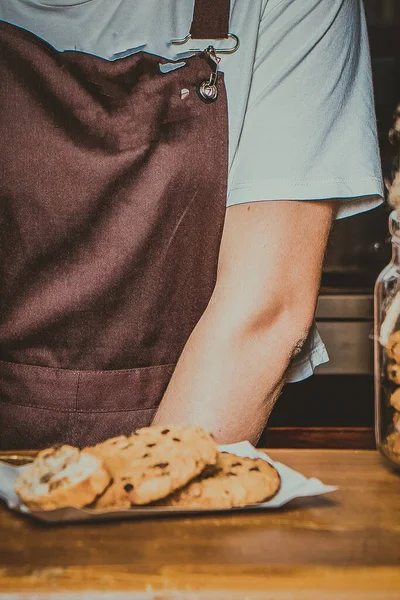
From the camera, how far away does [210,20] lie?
Result: 1407mm

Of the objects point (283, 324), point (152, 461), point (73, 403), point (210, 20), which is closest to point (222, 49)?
point (210, 20)

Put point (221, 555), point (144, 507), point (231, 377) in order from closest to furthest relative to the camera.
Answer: point (221, 555), point (144, 507), point (231, 377)

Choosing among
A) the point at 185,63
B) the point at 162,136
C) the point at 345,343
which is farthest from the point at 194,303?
the point at 345,343

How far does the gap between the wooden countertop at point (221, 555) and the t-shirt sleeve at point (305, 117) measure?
602 millimetres

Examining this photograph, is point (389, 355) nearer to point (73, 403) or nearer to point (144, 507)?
point (144, 507)

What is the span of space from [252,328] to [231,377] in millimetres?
83

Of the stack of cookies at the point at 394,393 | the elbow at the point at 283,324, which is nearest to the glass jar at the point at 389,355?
the stack of cookies at the point at 394,393

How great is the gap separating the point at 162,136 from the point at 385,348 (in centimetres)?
60

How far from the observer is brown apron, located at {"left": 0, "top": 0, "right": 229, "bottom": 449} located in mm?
1389

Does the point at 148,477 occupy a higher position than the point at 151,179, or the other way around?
the point at 151,179

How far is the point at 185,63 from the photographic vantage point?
141 centimetres

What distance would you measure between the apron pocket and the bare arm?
0.12m

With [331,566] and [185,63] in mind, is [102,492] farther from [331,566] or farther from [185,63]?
[185,63]

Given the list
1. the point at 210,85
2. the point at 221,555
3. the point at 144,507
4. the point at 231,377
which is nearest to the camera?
the point at 221,555
